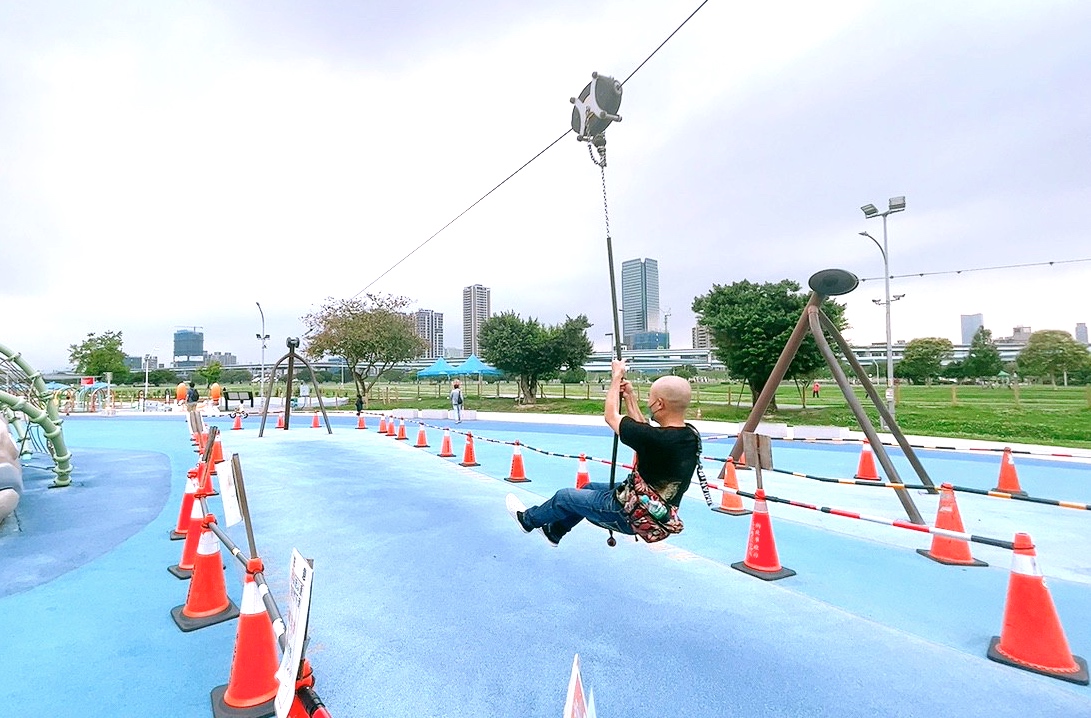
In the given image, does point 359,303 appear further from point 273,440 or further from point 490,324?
point 273,440

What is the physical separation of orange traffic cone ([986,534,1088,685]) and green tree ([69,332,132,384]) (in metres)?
64.9

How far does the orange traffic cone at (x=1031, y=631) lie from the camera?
10.9 feet

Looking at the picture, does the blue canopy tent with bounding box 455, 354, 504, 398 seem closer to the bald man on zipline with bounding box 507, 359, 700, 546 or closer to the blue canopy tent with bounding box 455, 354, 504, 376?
the blue canopy tent with bounding box 455, 354, 504, 376

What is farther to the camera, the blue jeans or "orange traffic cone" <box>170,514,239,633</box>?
"orange traffic cone" <box>170,514,239,633</box>

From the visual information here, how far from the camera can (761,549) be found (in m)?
4.96

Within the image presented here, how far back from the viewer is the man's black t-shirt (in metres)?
3.38

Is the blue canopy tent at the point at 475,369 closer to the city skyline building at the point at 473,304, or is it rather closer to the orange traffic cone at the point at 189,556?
the orange traffic cone at the point at 189,556

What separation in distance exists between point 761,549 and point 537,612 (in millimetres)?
2220

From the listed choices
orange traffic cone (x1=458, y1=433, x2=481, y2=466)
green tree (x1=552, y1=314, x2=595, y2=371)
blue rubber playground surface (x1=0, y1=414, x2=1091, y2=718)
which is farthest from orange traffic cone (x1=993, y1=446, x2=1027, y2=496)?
green tree (x1=552, y1=314, x2=595, y2=371)

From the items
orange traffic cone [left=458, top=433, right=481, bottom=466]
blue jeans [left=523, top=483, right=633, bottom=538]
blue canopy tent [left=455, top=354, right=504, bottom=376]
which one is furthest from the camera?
blue canopy tent [left=455, top=354, right=504, bottom=376]

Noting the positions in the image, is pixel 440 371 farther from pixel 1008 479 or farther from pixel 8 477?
A: pixel 1008 479

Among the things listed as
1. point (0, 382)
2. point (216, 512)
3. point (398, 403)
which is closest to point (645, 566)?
point (216, 512)

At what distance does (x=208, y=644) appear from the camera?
3.68 meters

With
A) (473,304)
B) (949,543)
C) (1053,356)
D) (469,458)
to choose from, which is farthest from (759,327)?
(473,304)
